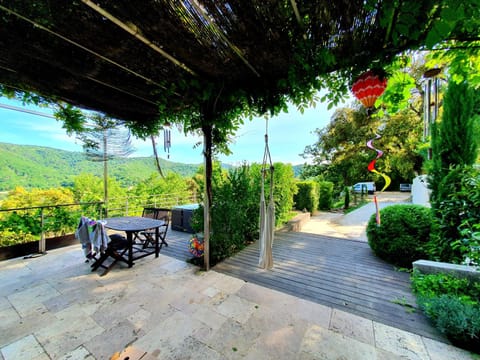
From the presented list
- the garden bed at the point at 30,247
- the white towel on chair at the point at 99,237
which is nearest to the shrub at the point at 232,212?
the white towel on chair at the point at 99,237

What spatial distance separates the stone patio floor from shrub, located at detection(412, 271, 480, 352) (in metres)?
0.13

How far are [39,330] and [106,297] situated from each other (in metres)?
0.58

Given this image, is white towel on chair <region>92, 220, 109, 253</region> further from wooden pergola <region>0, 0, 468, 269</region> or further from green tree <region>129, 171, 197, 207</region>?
green tree <region>129, 171, 197, 207</region>

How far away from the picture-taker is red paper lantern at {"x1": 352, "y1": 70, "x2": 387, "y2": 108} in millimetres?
1708

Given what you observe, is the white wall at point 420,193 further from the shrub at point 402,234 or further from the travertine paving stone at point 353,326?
the travertine paving stone at point 353,326

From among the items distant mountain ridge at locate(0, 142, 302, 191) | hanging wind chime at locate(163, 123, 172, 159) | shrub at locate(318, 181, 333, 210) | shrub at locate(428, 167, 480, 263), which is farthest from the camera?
shrub at locate(318, 181, 333, 210)

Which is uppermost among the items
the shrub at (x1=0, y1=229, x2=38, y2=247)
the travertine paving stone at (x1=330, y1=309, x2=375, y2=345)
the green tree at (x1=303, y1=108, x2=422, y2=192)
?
the green tree at (x1=303, y1=108, x2=422, y2=192)

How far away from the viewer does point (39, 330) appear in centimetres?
180

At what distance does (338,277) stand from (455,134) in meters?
2.80

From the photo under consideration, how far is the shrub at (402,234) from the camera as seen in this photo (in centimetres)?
298

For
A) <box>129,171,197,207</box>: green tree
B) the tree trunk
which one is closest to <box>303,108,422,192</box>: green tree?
<box>129,171,197,207</box>: green tree

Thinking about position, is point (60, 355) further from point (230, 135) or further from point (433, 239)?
point (433, 239)

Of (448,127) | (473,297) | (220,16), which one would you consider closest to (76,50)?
(220,16)

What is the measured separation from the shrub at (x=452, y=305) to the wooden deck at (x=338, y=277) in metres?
Result: 0.10
